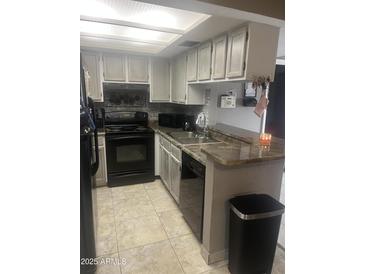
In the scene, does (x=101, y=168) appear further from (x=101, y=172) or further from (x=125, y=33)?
(x=125, y=33)

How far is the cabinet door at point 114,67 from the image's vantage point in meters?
3.39

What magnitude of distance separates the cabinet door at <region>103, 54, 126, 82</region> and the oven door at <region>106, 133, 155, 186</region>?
3.28 feet

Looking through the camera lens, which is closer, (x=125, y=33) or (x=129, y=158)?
(x=125, y=33)

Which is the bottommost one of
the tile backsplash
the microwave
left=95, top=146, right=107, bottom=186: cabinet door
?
left=95, top=146, right=107, bottom=186: cabinet door

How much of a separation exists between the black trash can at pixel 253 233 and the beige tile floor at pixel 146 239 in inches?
8.4

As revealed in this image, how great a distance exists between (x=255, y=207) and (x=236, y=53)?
1378mm

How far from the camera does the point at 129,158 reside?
3.39 meters

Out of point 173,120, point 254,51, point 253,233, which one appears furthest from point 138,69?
point 253,233

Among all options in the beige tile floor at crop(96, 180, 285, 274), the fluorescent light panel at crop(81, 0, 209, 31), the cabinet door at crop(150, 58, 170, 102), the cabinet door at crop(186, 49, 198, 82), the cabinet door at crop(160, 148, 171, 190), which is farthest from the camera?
the cabinet door at crop(150, 58, 170, 102)

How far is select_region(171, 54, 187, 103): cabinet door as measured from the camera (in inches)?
125

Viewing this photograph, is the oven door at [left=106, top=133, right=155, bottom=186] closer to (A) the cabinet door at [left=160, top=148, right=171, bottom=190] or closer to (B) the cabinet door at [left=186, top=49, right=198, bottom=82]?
(A) the cabinet door at [left=160, top=148, right=171, bottom=190]

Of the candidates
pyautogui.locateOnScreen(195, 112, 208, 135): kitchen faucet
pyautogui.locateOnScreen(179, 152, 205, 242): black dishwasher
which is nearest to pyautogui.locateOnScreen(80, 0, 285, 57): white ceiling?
pyautogui.locateOnScreen(195, 112, 208, 135): kitchen faucet
